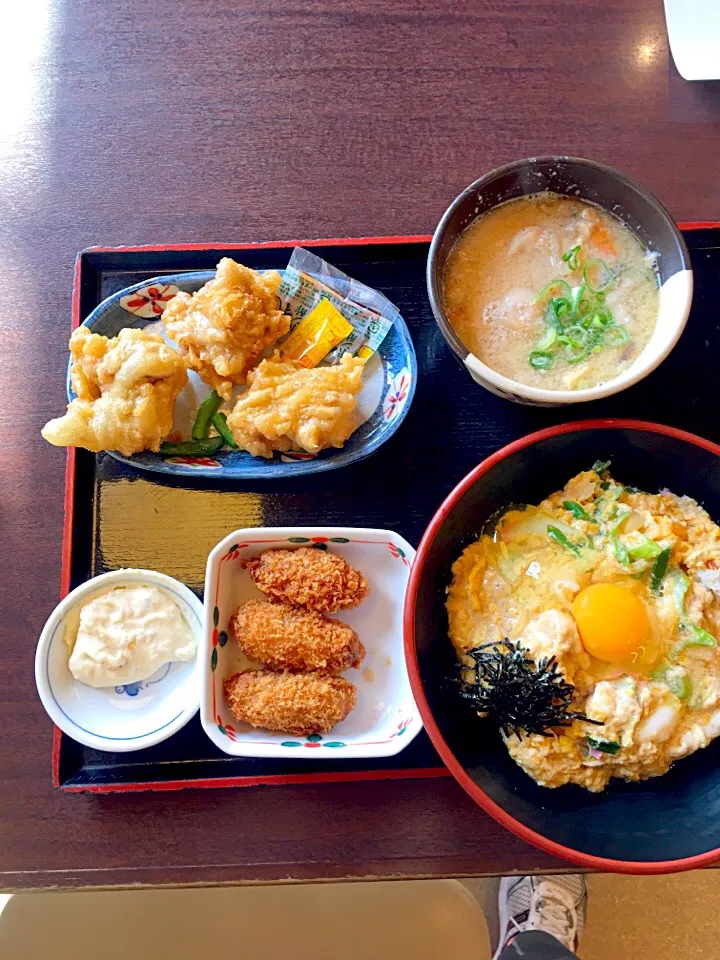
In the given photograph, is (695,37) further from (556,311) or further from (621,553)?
(621,553)

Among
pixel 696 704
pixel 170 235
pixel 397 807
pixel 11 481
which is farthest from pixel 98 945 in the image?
pixel 170 235

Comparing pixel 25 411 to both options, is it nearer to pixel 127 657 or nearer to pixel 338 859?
pixel 127 657

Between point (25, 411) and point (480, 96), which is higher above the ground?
point (480, 96)

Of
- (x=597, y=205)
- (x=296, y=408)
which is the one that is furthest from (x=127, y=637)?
(x=597, y=205)

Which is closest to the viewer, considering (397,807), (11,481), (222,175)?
(397,807)

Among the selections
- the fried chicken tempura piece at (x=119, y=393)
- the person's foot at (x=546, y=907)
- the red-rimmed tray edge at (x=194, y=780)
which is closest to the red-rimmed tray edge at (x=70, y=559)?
the red-rimmed tray edge at (x=194, y=780)

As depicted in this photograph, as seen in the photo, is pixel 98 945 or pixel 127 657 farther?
pixel 98 945

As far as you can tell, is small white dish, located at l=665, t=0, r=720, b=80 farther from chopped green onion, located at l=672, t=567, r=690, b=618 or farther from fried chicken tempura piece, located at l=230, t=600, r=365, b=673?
fried chicken tempura piece, located at l=230, t=600, r=365, b=673
